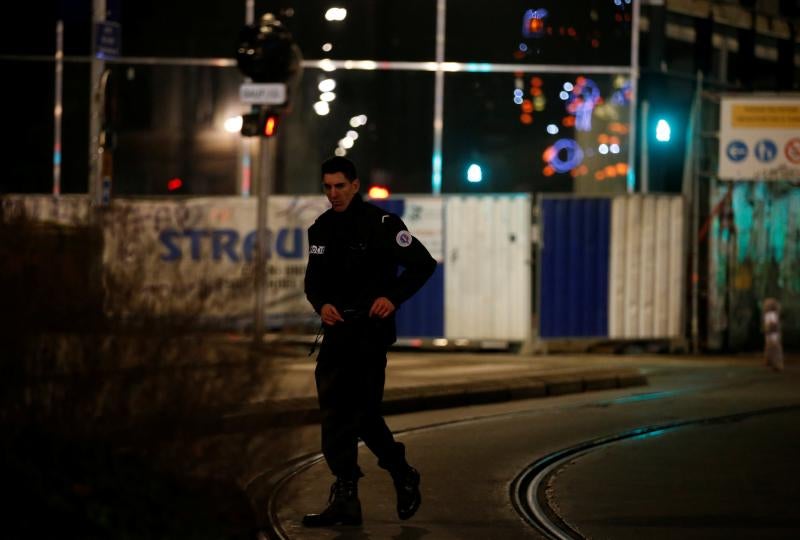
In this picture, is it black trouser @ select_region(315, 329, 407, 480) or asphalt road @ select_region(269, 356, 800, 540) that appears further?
asphalt road @ select_region(269, 356, 800, 540)

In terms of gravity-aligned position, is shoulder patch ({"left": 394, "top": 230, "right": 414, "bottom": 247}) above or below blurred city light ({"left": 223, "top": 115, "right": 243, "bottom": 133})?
below

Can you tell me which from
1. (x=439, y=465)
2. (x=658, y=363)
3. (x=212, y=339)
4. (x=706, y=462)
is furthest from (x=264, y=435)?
(x=658, y=363)

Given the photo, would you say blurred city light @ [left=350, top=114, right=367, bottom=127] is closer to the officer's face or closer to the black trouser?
the officer's face

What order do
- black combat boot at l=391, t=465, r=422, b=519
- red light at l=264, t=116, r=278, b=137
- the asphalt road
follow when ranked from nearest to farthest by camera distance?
black combat boot at l=391, t=465, r=422, b=519 < the asphalt road < red light at l=264, t=116, r=278, b=137

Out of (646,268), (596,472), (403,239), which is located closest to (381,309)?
(403,239)

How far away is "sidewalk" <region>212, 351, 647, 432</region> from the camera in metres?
13.1

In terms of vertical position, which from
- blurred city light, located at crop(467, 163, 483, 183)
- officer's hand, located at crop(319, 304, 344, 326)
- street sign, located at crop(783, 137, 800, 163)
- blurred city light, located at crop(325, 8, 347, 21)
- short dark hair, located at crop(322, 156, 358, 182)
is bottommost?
officer's hand, located at crop(319, 304, 344, 326)

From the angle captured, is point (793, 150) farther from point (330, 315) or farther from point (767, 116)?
point (330, 315)

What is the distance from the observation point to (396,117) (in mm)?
21469

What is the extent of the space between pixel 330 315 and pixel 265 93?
27.2 feet

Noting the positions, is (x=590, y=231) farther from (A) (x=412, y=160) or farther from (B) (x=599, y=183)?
(A) (x=412, y=160)

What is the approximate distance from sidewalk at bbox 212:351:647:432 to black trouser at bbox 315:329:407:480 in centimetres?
64

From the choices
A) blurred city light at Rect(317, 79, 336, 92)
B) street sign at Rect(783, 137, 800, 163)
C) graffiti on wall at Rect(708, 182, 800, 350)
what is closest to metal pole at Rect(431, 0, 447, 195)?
blurred city light at Rect(317, 79, 336, 92)

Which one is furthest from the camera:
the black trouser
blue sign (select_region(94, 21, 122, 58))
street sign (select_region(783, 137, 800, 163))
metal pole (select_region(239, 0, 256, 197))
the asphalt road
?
metal pole (select_region(239, 0, 256, 197))
